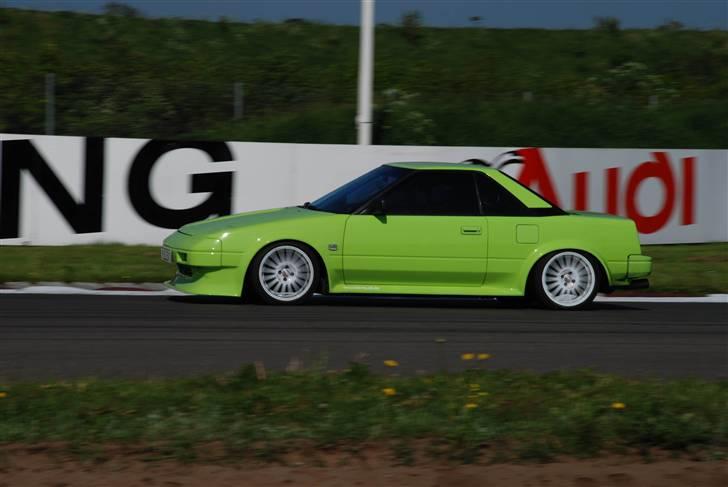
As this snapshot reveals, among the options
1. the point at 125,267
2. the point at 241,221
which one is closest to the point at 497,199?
the point at 241,221

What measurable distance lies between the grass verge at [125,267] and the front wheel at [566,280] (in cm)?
241

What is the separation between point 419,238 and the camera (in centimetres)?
1169

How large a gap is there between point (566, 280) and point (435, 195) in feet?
4.97

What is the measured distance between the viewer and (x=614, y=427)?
631 cm

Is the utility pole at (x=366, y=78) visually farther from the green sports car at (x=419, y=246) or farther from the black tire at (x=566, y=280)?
the black tire at (x=566, y=280)

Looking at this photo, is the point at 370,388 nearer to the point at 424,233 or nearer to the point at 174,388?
the point at 174,388

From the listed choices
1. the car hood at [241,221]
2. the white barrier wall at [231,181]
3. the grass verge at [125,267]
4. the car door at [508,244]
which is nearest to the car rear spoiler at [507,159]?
the white barrier wall at [231,181]

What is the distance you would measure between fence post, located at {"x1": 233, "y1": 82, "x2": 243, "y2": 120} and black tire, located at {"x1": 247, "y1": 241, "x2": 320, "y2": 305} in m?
15.6

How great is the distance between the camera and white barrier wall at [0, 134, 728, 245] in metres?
17.1

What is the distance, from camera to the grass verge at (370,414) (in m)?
5.98

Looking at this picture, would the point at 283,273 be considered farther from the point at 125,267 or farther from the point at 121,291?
the point at 125,267

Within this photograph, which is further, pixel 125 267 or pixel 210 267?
pixel 125 267

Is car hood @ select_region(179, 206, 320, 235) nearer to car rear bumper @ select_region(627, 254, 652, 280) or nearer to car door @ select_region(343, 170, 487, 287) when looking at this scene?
car door @ select_region(343, 170, 487, 287)

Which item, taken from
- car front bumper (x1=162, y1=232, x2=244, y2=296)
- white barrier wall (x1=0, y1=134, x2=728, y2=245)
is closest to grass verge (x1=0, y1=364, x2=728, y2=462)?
car front bumper (x1=162, y1=232, x2=244, y2=296)
